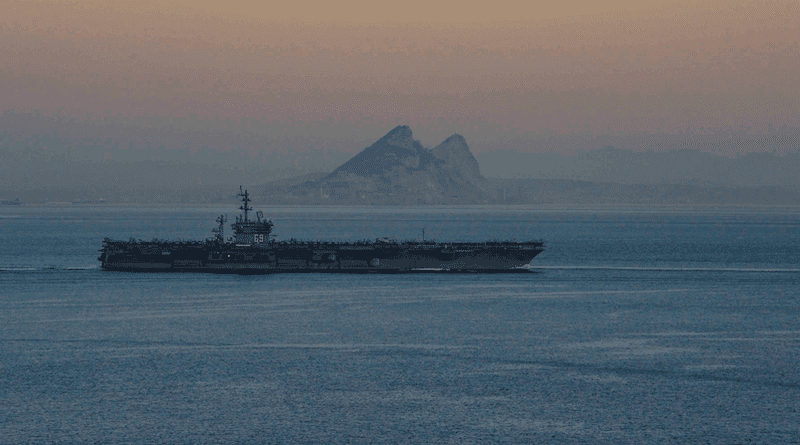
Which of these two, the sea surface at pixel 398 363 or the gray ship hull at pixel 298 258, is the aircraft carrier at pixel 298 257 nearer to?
the gray ship hull at pixel 298 258

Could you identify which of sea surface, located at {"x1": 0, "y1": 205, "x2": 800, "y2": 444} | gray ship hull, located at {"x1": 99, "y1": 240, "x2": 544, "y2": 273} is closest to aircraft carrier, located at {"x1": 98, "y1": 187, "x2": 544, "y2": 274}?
gray ship hull, located at {"x1": 99, "y1": 240, "x2": 544, "y2": 273}

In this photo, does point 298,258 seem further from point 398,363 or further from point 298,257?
point 398,363

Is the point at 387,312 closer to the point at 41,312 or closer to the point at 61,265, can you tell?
the point at 41,312

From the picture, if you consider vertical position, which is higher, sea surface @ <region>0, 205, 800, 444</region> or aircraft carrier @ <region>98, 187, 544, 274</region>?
aircraft carrier @ <region>98, 187, 544, 274</region>

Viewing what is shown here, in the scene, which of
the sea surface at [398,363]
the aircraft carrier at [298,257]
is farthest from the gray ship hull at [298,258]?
the sea surface at [398,363]

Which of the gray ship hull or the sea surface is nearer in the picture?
the sea surface

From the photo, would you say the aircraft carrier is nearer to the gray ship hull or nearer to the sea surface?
the gray ship hull

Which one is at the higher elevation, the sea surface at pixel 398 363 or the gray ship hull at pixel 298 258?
the gray ship hull at pixel 298 258

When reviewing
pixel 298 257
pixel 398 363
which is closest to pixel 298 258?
pixel 298 257
